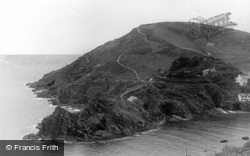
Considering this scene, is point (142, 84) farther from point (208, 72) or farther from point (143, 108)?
point (208, 72)

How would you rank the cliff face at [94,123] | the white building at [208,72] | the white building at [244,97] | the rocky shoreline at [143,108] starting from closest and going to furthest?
the cliff face at [94,123]
the rocky shoreline at [143,108]
the white building at [244,97]
the white building at [208,72]

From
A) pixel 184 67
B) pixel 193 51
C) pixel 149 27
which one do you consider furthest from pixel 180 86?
pixel 149 27

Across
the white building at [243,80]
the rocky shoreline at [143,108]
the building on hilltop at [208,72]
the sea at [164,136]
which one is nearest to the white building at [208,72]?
the building on hilltop at [208,72]

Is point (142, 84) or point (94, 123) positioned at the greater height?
point (142, 84)

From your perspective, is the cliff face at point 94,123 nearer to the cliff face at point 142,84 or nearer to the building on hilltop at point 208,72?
the cliff face at point 142,84

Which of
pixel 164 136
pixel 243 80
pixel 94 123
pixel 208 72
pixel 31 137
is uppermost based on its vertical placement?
pixel 208 72

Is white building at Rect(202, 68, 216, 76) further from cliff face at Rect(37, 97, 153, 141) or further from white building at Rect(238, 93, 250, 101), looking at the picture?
cliff face at Rect(37, 97, 153, 141)

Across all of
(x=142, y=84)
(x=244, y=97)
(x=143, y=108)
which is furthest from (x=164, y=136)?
(x=244, y=97)

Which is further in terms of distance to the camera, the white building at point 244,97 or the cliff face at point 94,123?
the white building at point 244,97
